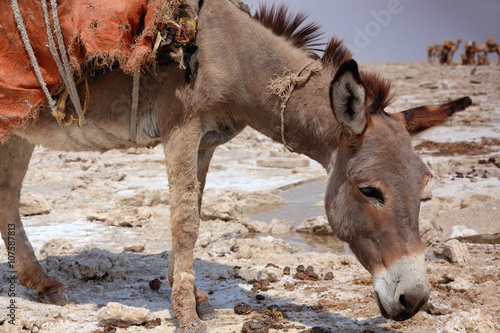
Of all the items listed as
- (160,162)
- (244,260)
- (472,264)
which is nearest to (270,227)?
(244,260)

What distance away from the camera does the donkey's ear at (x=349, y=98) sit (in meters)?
2.64

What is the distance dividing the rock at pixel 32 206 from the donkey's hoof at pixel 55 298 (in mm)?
2647

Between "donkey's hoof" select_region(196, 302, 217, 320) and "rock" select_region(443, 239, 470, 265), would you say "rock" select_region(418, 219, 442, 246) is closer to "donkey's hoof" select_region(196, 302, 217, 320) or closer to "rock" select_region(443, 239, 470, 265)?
"rock" select_region(443, 239, 470, 265)

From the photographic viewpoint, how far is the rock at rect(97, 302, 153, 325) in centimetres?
335

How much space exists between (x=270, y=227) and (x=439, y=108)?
3279mm

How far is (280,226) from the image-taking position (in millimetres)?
6074

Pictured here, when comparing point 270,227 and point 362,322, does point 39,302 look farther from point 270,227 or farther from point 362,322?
point 270,227

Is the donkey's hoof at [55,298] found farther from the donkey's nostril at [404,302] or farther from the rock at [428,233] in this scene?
the rock at [428,233]

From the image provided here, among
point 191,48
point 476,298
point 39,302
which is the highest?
point 191,48

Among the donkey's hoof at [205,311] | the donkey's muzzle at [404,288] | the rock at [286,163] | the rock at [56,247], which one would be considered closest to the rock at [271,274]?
the donkey's hoof at [205,311]

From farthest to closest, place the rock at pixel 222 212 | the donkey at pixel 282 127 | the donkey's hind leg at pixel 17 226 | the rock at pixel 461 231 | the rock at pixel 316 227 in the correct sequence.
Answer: the rock at pixel 222 212
the rock at pixel 316 227
the rock at pixel 461 231
the donkey's hind leg at pixel 17 226
the donkey at pixel 282 127

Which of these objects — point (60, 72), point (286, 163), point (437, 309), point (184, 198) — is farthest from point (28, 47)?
Answer: point (286, 163)

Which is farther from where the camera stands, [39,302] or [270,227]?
[270,227]

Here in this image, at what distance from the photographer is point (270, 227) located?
6.09 meters
